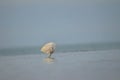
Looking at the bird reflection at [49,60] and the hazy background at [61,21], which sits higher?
the hazy background at [61,21]

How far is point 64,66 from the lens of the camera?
9.18 feet

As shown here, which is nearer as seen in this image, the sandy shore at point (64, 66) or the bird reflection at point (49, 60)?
the sandy shore at point (64, 66)

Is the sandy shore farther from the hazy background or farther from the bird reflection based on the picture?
the hazy background

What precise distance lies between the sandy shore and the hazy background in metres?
0.13

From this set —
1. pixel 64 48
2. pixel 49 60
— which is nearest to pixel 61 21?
pixel 64 48

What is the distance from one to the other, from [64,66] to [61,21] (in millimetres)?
418

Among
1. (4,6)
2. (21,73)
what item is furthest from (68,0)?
(21,73)

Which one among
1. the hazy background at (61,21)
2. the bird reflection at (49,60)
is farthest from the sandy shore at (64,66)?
the hazy background at (61,21)

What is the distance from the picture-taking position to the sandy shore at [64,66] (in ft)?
8.42

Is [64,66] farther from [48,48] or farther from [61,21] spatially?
[61,21]

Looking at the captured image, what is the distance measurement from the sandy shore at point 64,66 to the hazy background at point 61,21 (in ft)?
0.44

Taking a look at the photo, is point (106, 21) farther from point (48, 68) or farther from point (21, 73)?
point (21, 73)

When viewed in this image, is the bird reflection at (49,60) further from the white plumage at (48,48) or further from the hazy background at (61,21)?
the hazy background at (61,21)

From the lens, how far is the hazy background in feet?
9.12
